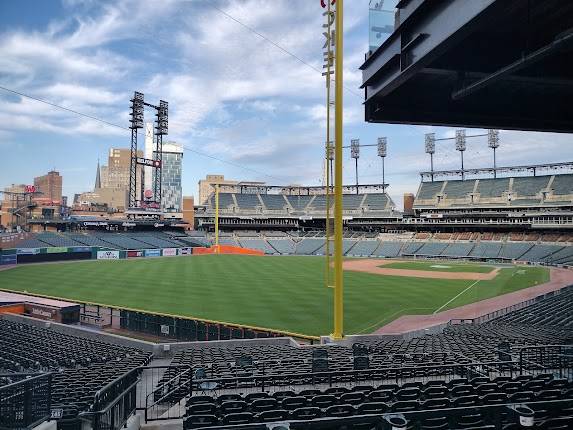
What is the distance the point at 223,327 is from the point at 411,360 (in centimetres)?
1109

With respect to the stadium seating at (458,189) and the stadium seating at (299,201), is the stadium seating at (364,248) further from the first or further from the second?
the stadium seating at (299,201)

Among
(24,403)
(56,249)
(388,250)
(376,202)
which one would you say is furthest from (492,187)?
(24,403)

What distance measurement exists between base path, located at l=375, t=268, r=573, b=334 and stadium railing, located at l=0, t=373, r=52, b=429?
18779 millimetres

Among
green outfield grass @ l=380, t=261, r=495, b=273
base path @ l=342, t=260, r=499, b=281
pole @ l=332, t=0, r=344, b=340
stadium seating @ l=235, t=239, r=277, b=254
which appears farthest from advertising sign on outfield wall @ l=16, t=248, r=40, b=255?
pole @ l=332, t=0, r=344, b=340

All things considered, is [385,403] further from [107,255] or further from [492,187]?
[492,187]

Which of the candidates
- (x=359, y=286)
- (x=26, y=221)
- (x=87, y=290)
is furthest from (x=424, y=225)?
(x=26, y=221)

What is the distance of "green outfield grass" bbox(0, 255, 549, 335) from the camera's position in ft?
84.8

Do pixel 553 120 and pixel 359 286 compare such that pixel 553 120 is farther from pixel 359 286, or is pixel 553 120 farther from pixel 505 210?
pixel 505 210

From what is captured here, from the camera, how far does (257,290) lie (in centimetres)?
3494

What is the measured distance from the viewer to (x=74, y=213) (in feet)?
314

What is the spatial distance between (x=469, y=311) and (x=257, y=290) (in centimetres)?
1637

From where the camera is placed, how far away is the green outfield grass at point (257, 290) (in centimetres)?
2584

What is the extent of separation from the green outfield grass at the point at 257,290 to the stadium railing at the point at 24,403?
1684 cm

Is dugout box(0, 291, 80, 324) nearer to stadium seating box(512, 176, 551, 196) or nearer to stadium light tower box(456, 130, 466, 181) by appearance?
stadium seating box(512, 176, 551, 196)
